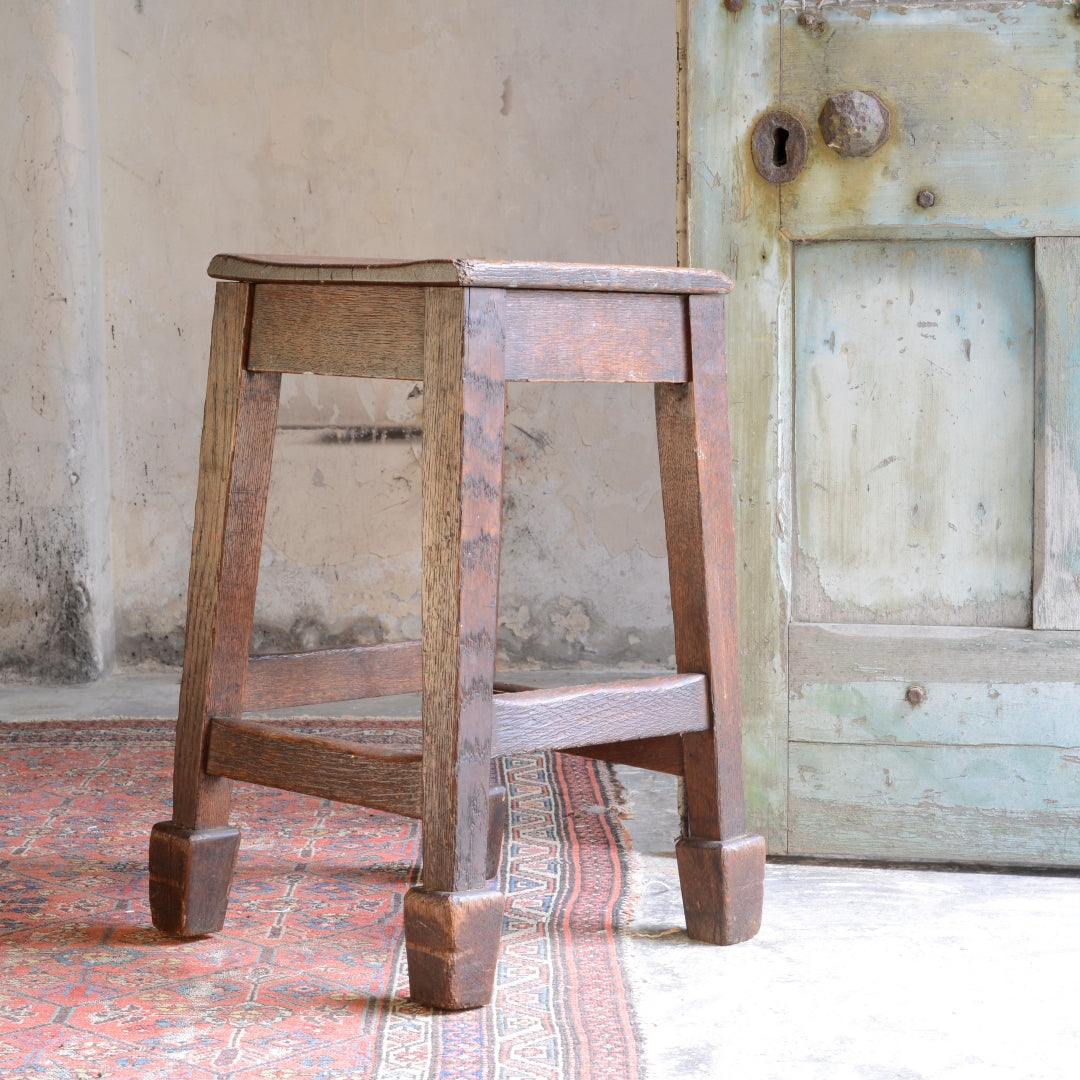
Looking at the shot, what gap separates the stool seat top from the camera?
4.80 feet

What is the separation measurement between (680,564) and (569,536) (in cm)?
209

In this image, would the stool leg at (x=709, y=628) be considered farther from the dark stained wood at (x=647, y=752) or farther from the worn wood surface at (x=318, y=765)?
the worn wood surface at (x=318, y=765)

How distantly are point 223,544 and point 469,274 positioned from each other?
0.48 m

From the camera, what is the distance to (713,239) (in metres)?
2.07

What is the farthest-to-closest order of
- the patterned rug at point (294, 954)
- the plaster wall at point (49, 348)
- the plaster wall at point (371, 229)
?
the plaster wall at point (371, 229), the plaster wall at point (49, 348), the patterned rug at point (294, 954)

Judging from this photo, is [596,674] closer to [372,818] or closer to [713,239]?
[372,818]

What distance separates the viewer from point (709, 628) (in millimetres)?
1733

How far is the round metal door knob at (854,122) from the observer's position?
1.99m

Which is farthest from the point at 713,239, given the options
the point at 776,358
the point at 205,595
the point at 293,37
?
the point at 293,37

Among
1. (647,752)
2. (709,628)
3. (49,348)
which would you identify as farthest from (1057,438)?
(49,348)

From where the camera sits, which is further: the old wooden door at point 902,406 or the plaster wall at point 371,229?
the plaster wall at point 371,229

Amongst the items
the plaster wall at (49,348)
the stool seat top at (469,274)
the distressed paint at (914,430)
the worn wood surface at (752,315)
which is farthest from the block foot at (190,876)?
the plaster wall at (49,348)

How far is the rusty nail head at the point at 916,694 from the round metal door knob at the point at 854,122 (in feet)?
2.47

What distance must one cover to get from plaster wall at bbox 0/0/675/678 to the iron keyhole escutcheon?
172 cm
